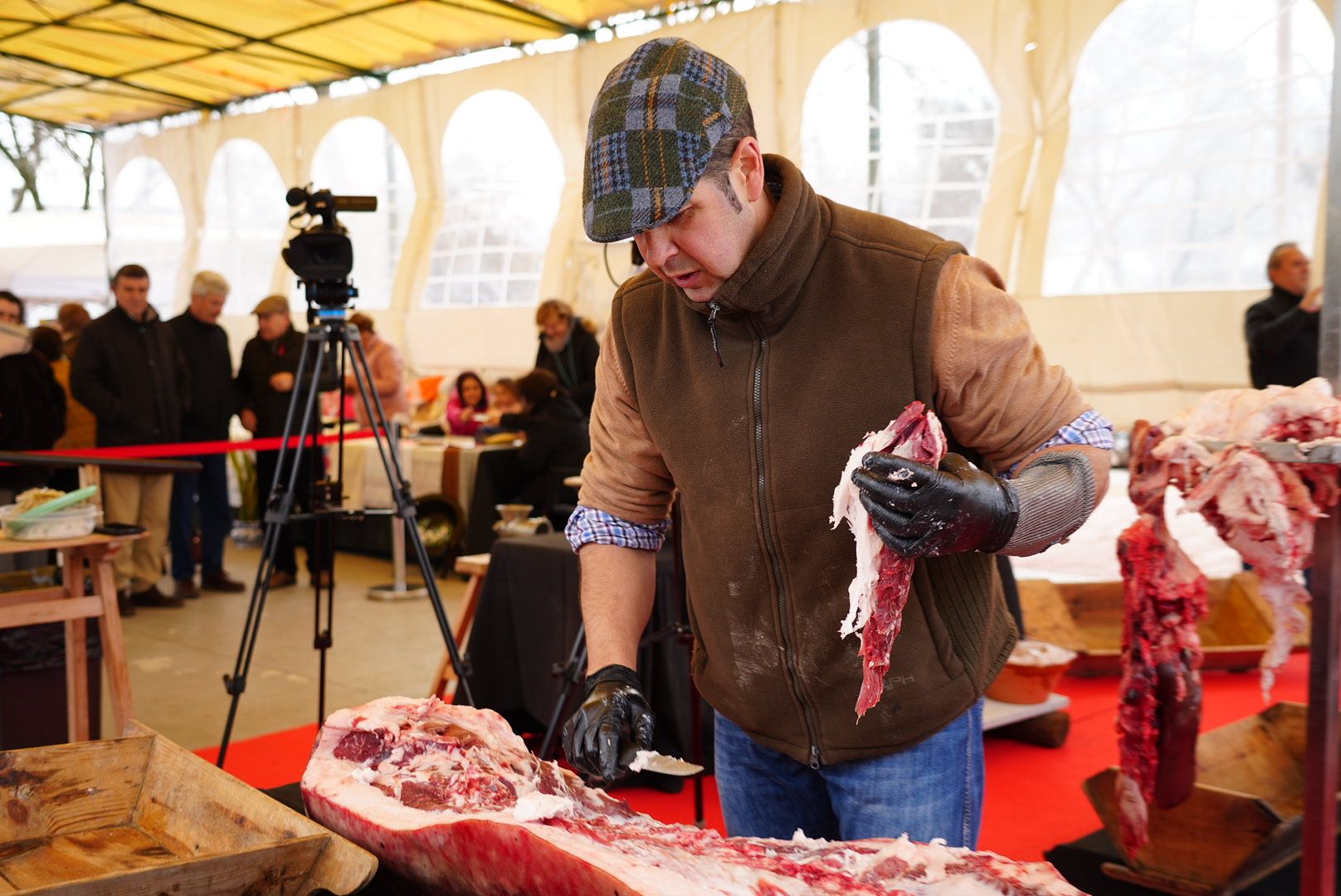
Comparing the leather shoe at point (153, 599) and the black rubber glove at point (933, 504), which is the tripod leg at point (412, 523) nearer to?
the black rubber glove at point (933, 504)

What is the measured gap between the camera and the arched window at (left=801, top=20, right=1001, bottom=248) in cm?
765

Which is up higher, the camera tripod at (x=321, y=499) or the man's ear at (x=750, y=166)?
the man's ear at (x=750, y=166)

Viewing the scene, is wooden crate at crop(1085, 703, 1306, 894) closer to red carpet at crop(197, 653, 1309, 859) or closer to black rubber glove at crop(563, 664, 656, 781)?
red carpet at crop(197, 653, 1309, 859)

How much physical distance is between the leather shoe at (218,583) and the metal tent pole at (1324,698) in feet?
20.3

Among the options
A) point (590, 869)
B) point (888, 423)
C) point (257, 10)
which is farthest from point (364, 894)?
point (257, 10)

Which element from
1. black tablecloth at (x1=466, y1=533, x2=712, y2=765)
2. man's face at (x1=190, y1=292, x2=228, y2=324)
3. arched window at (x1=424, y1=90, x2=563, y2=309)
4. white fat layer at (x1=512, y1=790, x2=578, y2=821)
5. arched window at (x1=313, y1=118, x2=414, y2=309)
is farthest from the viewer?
arched window at (x1=313, y1=118, x2=414, y2=309)

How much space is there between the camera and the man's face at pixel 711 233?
4.89ft

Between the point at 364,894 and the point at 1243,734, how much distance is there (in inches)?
116

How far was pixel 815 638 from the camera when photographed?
1.63 meters

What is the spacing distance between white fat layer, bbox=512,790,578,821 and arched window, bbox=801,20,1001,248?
6896mm

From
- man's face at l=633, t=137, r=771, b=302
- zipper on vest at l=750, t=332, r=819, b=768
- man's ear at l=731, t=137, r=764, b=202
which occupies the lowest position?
zipper on vest at l=750, t=332, r=819, b=768

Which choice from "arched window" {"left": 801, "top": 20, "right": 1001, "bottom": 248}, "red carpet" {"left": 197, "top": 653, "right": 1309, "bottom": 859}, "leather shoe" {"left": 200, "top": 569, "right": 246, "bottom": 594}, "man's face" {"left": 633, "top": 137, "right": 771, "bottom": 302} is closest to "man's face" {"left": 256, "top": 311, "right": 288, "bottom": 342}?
"leather shoe" {"left": 200, "top": 569, "right": 246, "bottom": 594}

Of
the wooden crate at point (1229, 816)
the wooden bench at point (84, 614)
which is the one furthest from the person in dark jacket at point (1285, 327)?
the wooden bench at point (84, 614)

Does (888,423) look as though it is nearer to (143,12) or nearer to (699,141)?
(699,141)
